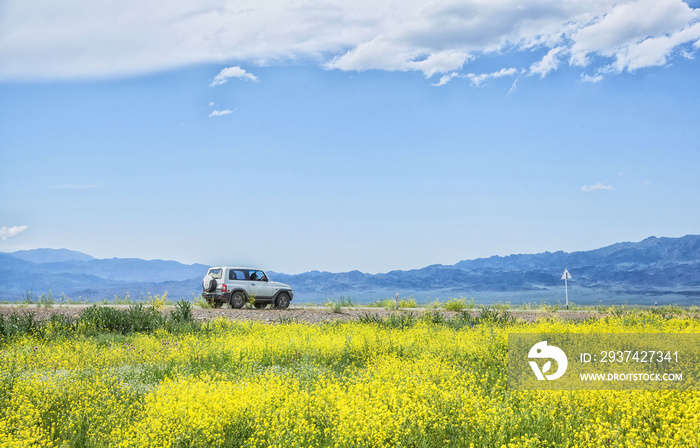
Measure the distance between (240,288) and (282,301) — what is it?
2315mm

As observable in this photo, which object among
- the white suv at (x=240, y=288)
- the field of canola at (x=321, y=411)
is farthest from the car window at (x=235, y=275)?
the field of canola at (x=321, y=411)

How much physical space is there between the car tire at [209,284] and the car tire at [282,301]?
10.1 feet

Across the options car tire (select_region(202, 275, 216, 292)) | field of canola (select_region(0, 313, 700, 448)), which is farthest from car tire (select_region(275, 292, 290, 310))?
field of canola (select_region(0, 313, 700, 448))

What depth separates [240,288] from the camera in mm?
A: 25125

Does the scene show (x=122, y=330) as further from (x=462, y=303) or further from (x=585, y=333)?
(x=462, y=303)

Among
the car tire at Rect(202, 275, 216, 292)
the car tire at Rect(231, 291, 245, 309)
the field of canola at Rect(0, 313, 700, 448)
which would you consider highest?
the car tire at Rect(202, 275, 216, 292)

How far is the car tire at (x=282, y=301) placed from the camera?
26297 mm

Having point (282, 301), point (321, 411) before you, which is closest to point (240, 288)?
point (282, 301)

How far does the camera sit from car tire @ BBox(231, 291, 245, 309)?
981 inches

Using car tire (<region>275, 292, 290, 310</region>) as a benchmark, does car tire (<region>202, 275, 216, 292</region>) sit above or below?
above

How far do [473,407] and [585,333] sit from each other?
22.9ft

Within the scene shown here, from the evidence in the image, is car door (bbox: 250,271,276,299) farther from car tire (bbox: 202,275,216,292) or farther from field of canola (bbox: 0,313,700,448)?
field of canola (bbox: 0,313,700,448)

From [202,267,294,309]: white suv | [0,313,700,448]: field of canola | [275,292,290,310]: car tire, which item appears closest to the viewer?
[0,313,700,448]: field of canola

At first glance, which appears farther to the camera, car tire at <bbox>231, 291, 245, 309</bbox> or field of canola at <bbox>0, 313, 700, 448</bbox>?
car tire at <bbox>231, 291, 245, 309</bbox>
